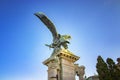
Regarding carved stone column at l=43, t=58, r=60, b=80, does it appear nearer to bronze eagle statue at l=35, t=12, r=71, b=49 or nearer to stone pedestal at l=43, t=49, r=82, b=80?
stone pedestal at l=43, t=49, r=82, b=80

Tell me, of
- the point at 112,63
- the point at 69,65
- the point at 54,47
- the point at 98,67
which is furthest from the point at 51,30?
the point at 112,63

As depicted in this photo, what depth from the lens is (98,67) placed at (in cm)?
2203

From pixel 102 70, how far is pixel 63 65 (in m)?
8.99

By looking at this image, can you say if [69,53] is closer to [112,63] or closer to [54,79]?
[54,79]

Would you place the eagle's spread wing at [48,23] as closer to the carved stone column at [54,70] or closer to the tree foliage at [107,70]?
the carved stone column at [54,70]

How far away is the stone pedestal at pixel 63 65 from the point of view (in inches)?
528

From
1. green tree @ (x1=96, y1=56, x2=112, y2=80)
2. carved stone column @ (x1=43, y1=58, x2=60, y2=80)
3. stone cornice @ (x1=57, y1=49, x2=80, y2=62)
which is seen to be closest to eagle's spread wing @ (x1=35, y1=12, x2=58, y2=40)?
stone cornice @ (x1=57, y1=49, x2=80, y2=62)

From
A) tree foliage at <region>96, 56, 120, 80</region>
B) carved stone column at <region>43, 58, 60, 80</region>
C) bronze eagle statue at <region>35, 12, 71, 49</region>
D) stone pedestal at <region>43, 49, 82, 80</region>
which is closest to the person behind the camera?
carved stone column at <region>43, 58, 60, 80</region>

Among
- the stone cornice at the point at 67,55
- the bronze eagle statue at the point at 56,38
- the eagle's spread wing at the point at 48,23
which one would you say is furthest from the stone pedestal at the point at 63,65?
the eagle's spread wing at the point at 48,23

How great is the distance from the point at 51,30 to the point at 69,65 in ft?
13.3

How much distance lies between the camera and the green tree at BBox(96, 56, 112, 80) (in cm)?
2088

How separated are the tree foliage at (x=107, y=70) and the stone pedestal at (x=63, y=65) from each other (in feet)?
20.7

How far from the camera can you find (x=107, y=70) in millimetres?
21391

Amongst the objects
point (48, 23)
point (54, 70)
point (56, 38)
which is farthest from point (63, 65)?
point (48, 23)
